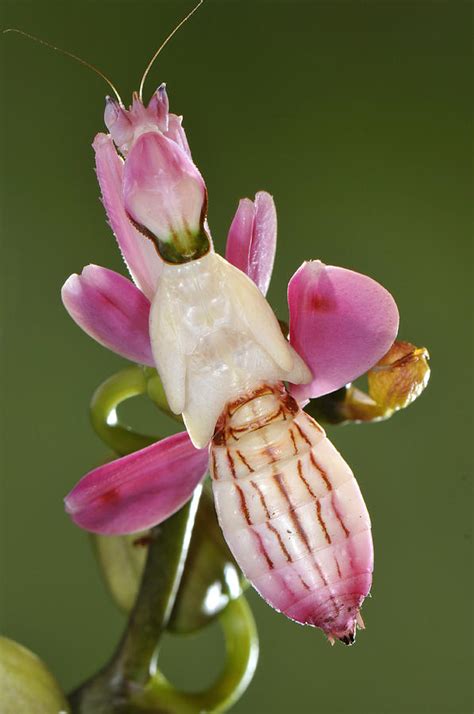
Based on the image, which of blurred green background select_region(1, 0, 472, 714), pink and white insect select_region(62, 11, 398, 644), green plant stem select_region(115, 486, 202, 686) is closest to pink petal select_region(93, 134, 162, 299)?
pink and white insect select_region(62, 11, 398, 644)

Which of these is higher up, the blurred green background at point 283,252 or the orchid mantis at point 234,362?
the orchid mantis at point 234,362

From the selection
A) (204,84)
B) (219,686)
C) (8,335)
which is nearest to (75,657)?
(8,335)

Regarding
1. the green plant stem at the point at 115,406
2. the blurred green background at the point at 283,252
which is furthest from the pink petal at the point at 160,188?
the blurred green background at the point at 283,252

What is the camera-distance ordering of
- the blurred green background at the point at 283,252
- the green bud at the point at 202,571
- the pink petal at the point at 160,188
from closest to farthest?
the pink petal at the point at 160,188 → the green bud at the point at 202,571 → the blurred green background at the point at 283,252

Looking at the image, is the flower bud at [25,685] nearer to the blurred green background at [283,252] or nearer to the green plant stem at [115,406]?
the green plant stem at [115,406]

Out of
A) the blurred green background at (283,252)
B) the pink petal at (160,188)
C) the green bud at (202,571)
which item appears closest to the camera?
the pink petal at (160,188)

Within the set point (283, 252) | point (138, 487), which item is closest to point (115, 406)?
point (138, 487)
